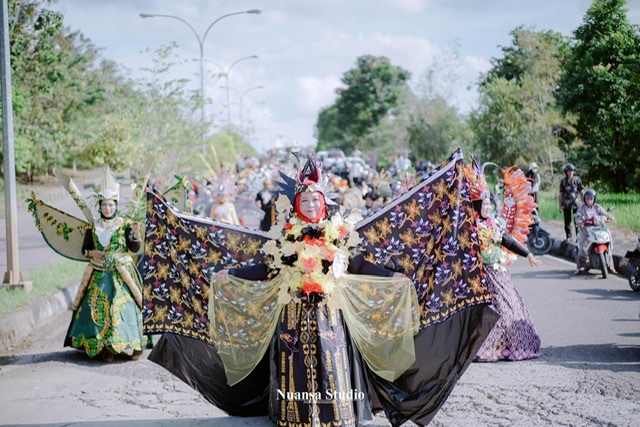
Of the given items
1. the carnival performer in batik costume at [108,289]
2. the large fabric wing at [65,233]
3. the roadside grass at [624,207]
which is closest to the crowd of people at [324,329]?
the carnival performer in batik costume at [108,289]

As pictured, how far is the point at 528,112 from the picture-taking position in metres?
32.2

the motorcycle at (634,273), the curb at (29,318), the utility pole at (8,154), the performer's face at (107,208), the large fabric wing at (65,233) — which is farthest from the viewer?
the motorcycle at (634,273)

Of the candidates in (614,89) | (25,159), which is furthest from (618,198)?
(25,159)

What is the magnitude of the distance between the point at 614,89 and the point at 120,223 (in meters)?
15.5

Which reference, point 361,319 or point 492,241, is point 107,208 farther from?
point 492,241

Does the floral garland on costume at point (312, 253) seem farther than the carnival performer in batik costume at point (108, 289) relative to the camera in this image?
No

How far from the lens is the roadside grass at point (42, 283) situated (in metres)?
10.5

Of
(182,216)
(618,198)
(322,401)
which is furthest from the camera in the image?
(618,198)

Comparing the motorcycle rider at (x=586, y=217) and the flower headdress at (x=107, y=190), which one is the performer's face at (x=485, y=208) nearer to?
the flower headdress at (x=107, y=190)

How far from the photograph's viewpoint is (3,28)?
11609 millimetres

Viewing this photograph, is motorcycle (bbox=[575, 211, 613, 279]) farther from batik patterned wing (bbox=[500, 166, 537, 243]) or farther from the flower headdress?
the flower headdress

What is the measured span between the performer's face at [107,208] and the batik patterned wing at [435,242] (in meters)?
3.59

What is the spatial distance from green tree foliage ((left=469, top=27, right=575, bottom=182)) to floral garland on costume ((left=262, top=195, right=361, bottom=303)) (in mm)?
25760

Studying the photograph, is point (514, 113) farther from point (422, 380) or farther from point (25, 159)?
point (422, 380)
